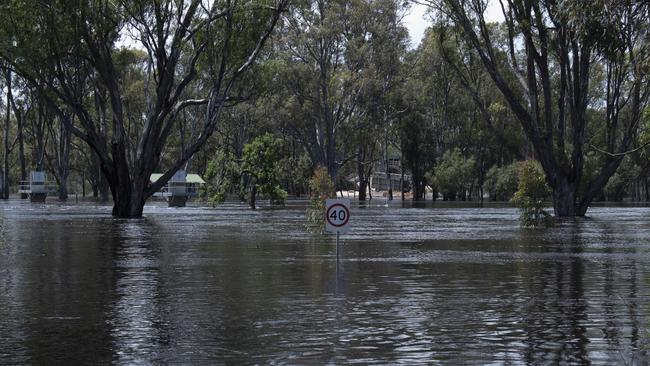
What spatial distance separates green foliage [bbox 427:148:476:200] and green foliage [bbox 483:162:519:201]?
2089 mm

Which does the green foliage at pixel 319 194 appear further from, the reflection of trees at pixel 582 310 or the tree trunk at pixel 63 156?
the tree trunk at pixel 63 156

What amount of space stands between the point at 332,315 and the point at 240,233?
911 inches

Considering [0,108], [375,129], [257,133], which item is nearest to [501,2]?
[375,129]

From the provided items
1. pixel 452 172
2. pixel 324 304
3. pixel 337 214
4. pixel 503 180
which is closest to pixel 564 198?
pixel 337 214

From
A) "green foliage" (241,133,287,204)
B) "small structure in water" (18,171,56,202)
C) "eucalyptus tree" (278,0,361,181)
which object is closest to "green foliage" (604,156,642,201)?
"eucalyptus tree" (278,0,361,181)

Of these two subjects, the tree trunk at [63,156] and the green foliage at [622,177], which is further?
the green foliage at [622,177]

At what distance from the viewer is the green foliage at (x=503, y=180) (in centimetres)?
10325

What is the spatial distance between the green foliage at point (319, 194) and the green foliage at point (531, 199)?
29.6ft

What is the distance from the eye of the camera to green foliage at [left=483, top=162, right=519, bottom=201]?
103m

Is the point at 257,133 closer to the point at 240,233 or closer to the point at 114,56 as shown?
the point at 114,56

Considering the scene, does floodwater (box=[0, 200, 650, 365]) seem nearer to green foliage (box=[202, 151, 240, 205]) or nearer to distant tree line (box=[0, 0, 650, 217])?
distant tree line (box=[0, 0, 650, 217])

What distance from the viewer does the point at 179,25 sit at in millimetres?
49688

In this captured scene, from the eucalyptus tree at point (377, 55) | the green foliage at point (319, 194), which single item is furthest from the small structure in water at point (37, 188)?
the green foliage at point (319, 194)

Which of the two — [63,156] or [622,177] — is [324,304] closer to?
[63,156]
